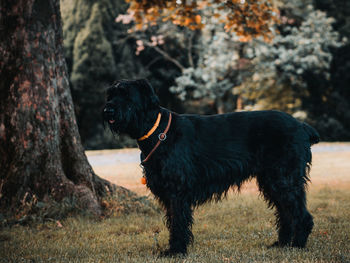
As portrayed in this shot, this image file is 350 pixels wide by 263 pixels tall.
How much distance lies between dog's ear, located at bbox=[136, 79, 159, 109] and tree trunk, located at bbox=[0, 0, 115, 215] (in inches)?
82.5

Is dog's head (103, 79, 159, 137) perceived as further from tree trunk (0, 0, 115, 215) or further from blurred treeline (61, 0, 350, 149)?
blurred treeline (61, 0, 350, 149)

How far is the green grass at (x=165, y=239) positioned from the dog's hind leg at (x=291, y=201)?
0.19m

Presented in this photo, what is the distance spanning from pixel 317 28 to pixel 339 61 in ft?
18.6

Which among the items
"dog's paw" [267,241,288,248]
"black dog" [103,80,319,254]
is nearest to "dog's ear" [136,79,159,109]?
"black dog" [103,80,319,254]

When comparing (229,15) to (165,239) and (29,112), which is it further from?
(165,239)

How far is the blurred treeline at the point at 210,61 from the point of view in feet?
69.0

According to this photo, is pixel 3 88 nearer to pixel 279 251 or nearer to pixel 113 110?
pixel 113 110

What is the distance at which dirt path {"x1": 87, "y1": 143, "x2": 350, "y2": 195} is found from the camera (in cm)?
940

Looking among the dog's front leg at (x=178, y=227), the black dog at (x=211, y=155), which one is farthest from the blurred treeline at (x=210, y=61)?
the dog's front leg at (x=178, y=227)

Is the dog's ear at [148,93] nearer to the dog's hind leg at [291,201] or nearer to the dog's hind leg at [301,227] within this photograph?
the dog's hind leg at [291,201]

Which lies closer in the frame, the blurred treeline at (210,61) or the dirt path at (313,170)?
the dirt path at (313,170)

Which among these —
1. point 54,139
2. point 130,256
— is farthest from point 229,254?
point 54,139

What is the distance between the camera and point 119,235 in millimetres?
5133

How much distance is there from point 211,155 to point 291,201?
97 centimetres
